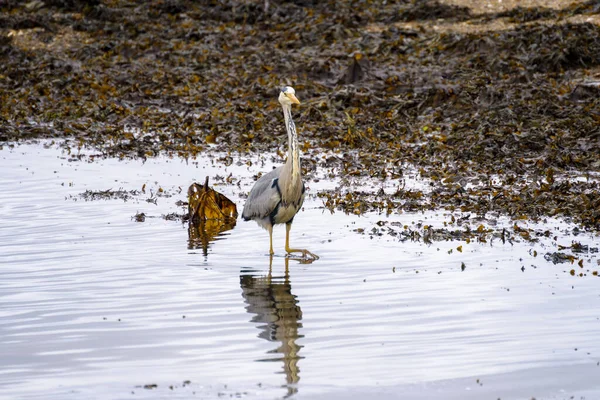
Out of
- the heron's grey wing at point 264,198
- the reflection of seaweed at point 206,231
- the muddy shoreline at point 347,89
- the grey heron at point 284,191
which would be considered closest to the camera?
the grey heron at point 284,191

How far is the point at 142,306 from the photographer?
332 inches

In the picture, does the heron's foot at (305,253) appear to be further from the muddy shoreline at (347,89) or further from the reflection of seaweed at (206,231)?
the muddy shoreline at (347,89)

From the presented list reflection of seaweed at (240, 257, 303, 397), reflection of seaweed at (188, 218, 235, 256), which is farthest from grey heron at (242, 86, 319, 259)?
reflection of seaweed at (188, 218, 235, 256)

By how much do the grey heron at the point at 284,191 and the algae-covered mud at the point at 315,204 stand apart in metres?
0.44

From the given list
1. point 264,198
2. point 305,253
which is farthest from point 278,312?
point 264,198

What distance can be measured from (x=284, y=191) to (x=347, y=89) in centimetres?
992

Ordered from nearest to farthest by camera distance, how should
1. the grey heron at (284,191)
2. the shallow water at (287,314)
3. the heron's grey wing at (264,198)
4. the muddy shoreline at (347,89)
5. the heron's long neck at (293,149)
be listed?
the shallow water at (287,314) < the heron's long neck at (293,149) < the grey heron at (284,191) < the heron's grey wing at (264,198) < the muddy shoreline at (347,89)

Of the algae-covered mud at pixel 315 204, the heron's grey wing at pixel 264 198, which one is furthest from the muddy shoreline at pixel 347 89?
the heron's grey wing at pixel 264 198

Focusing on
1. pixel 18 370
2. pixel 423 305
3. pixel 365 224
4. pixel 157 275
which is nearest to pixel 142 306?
pixel 157 275

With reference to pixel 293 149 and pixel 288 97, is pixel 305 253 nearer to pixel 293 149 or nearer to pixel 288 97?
pixel 293 149

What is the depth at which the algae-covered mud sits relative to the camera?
22.6 ft

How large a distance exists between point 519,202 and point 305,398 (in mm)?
6789

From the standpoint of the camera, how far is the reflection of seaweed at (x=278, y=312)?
6.89 metres

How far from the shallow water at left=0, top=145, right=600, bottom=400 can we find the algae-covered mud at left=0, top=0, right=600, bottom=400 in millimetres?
29
